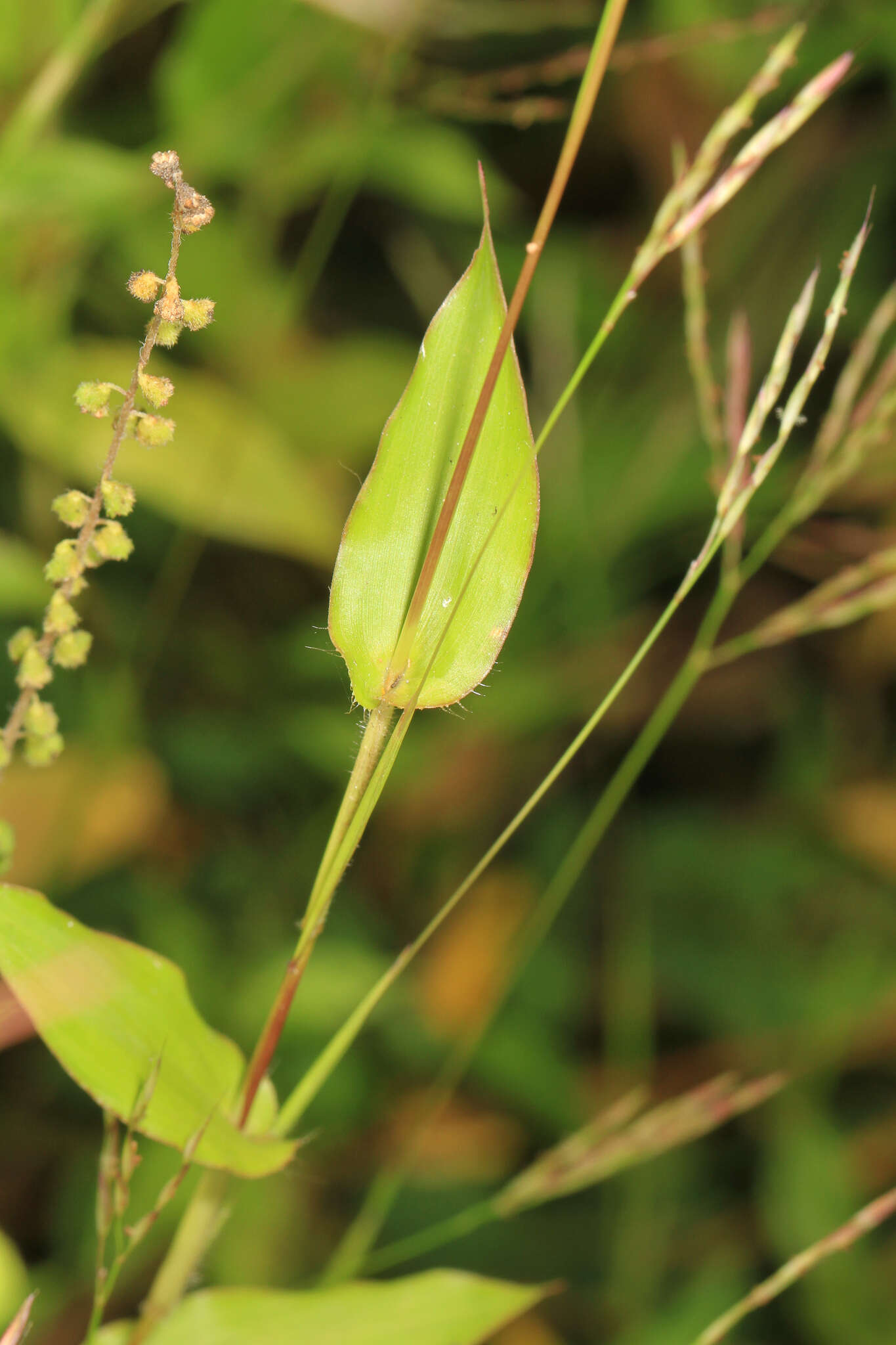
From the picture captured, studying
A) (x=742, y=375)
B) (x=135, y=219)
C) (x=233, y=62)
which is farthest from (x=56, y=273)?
(x=742, y=375)

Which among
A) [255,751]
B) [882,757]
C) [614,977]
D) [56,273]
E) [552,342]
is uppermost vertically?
[552,342]

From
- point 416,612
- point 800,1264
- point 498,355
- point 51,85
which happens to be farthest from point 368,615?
point 51,85

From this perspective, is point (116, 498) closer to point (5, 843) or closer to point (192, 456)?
point (5, 843)

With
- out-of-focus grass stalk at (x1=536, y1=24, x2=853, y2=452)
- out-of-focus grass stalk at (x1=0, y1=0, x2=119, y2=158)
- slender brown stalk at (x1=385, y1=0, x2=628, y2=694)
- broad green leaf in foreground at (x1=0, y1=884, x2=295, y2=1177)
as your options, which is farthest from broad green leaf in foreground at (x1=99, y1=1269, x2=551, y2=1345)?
out-of-focus grass stalk at (x1=0, y1=0, x2=119, y2=158)

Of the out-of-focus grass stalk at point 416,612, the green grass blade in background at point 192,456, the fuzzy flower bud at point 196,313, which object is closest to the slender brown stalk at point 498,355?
the out-of-focus grass stalk at point 416,612

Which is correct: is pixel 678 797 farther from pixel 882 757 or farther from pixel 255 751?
pixel 255 751

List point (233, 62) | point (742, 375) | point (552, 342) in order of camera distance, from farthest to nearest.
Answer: point (552, 342) < point (233, 62) < point (742, 375)
